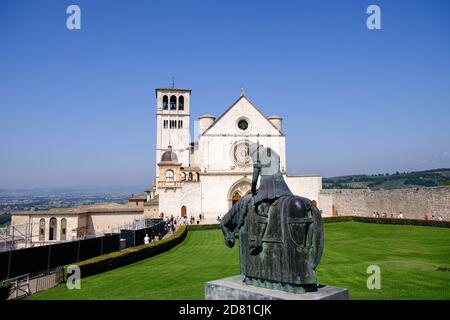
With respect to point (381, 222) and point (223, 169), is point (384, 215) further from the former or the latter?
point (223, 169)

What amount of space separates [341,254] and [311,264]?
13331 mm

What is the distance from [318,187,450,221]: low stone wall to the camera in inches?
1189

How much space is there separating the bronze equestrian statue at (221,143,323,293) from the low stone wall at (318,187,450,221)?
2711cm

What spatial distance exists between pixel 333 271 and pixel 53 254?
12.6 metres

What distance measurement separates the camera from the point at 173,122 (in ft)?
209

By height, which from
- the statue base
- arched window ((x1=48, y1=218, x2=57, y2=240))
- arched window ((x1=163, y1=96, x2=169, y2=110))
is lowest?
arched window ((x1=48, y1=218, x2=57, y2=240))

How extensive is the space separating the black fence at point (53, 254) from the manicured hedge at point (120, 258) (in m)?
1.93

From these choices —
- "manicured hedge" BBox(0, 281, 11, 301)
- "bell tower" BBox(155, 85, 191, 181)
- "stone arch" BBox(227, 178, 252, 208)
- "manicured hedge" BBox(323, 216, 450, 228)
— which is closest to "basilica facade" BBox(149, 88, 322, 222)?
"stone arch" BBox(227, 178, 252, 208)

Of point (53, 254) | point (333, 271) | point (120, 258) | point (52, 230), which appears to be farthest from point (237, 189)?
point (333, 271)

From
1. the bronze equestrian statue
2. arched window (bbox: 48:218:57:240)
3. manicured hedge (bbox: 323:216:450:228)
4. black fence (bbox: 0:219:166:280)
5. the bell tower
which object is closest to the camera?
the bronze equestrian statue

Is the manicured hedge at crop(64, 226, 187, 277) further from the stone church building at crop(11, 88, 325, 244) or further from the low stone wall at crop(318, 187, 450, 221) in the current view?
the low stone wall at crop(318, 187, 450, 221)

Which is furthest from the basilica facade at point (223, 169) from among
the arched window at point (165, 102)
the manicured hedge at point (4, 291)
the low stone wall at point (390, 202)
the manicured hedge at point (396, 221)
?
the manicured hedge at point (4, 291)
